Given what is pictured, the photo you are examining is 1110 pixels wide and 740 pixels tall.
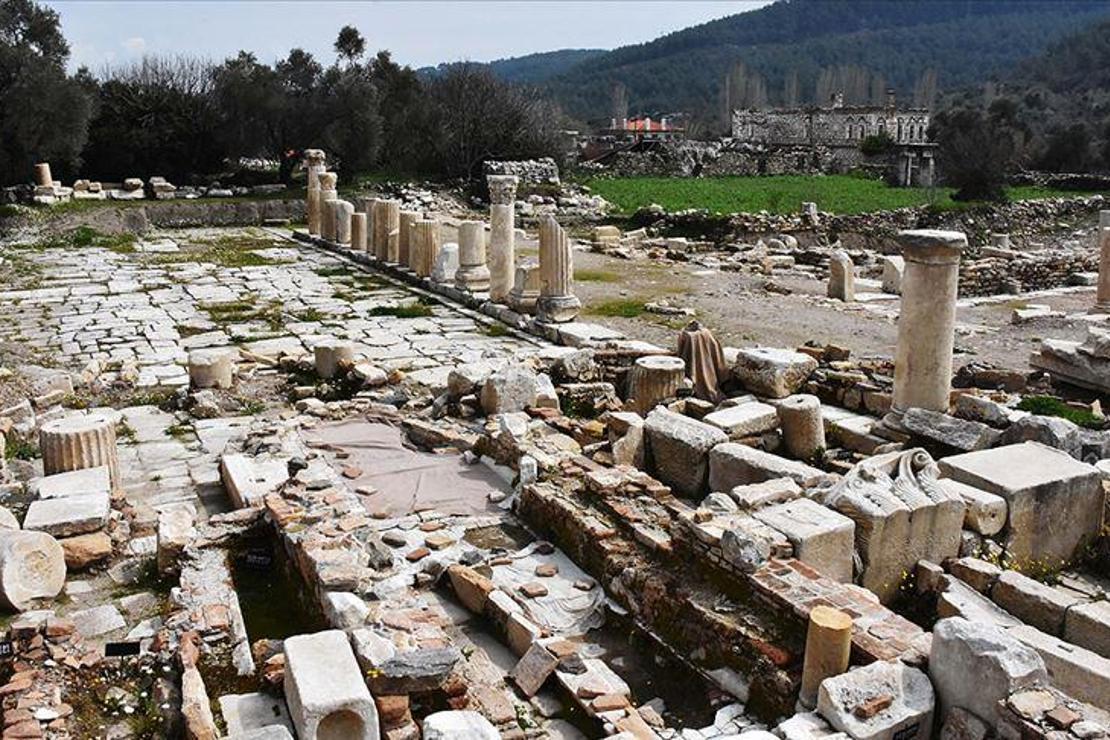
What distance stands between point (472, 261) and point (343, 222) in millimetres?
7358

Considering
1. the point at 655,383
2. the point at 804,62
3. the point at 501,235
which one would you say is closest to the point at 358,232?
the point at 501,235

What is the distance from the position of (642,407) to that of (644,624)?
457 cm

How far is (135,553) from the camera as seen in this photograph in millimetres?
7398

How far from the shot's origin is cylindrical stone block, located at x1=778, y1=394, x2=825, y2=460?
9.44m

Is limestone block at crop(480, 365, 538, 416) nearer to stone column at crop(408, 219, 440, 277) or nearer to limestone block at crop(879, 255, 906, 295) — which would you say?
stone column at crop(408, 219, 440, 277)

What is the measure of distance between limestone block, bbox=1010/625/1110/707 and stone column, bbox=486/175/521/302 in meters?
11.9

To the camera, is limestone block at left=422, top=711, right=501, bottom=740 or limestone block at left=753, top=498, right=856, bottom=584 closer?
limestone block at left=422, top=711, right=501, bottom=740

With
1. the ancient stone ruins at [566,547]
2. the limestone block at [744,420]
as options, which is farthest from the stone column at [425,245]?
the limestone block at [744,420]

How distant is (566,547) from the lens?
737cm

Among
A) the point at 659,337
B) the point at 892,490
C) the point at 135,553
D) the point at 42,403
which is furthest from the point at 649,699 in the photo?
the point at 659,337

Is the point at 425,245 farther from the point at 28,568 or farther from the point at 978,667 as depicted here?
the point at 978,667

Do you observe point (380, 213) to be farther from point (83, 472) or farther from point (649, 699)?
point (649, 699)

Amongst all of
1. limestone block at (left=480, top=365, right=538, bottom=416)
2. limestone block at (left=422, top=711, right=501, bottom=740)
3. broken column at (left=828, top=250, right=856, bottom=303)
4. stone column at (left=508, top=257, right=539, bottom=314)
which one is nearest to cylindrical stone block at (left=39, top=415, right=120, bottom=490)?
limestone block at (left=480, top=365, right=538, bottom=416)

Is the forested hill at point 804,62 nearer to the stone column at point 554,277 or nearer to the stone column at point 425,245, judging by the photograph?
the stone column at point 425,245
